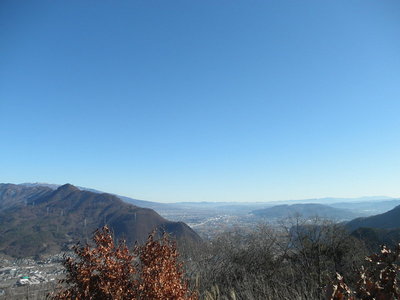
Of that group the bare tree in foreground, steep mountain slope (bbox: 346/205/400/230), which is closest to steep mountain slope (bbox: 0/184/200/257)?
steep mountain slope (bbox: 346/205/400/230)

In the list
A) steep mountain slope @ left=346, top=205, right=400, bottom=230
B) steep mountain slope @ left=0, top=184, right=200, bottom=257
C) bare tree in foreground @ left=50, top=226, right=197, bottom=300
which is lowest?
steep mountain slope @ left=0, top=184, right=200, bottom=257

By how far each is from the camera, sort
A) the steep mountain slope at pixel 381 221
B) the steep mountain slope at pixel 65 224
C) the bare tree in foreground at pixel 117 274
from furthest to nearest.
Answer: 1. the steep mountain slope at pixel 65 224
2. the steep mountain slope at pixel 381 221
3. the bare tree in foreground at pixel 117 274

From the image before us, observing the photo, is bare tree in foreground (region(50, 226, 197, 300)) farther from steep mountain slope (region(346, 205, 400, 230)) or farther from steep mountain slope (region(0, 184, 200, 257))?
steep mountain slope (region(0, 184, 200, 257))

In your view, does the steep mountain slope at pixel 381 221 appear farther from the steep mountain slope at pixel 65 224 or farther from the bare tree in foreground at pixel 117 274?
the bare tree in foreground at pixel 117 274

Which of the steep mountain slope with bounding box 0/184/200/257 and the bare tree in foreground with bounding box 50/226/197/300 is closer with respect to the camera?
the bare tree in foreground with bounding box 50/226/197/300

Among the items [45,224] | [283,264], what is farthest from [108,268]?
[45,224]

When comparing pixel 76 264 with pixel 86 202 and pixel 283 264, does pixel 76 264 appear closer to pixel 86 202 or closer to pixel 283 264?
pixel 283 264

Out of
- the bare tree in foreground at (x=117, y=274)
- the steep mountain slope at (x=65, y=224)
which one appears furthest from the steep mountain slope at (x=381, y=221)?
the bare tree in foreground at (x=117, y=274)

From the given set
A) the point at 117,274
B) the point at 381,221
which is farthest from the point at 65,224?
the point at 117,274

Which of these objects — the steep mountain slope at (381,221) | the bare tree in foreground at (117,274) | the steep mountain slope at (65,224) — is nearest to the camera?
the bare tree in foreground at (117,274)
